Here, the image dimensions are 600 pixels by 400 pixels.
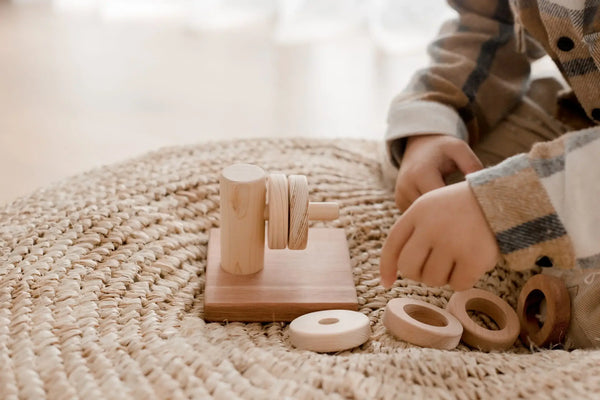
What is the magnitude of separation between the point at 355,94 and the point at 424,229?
93 cm

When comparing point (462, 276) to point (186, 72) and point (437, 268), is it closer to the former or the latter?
point (437, 268)

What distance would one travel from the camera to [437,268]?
61cm

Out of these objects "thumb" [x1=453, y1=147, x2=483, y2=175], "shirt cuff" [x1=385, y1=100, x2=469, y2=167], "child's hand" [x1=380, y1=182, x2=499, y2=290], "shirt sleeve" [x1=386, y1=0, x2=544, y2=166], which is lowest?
"child's hand" [x1=380, y1=182, x2=499, y2=290]

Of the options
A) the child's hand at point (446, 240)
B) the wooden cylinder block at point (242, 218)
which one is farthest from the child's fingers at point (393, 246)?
the wooden cylinder block at point (242, 218)

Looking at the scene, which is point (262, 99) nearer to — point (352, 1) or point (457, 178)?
point (352, 1)

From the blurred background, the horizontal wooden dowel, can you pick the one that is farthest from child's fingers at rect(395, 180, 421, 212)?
the blurred background

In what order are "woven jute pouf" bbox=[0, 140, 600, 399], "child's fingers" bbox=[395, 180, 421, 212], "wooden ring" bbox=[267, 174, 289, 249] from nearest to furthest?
"woven jute pouf" bbox=[0, 140, 600, 399], "wooden ring" bbox=[267, 174, 289, 249], "child's fingers" bbox=[395, 180, 421, 212]

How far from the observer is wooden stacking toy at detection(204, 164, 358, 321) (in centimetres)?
64

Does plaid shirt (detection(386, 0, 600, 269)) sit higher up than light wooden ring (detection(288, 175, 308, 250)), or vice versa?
plaid shirt (detection(386, 0, 600, 269))

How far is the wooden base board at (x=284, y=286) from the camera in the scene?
651 millimetres

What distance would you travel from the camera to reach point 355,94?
151 cm

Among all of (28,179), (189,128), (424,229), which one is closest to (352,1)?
(189,128)

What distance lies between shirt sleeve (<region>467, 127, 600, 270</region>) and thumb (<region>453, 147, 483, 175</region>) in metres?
0.13

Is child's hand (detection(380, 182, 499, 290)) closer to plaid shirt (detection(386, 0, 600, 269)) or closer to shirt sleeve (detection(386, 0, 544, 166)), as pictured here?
plaid shirt (detection(386, 0, 600, 269))
